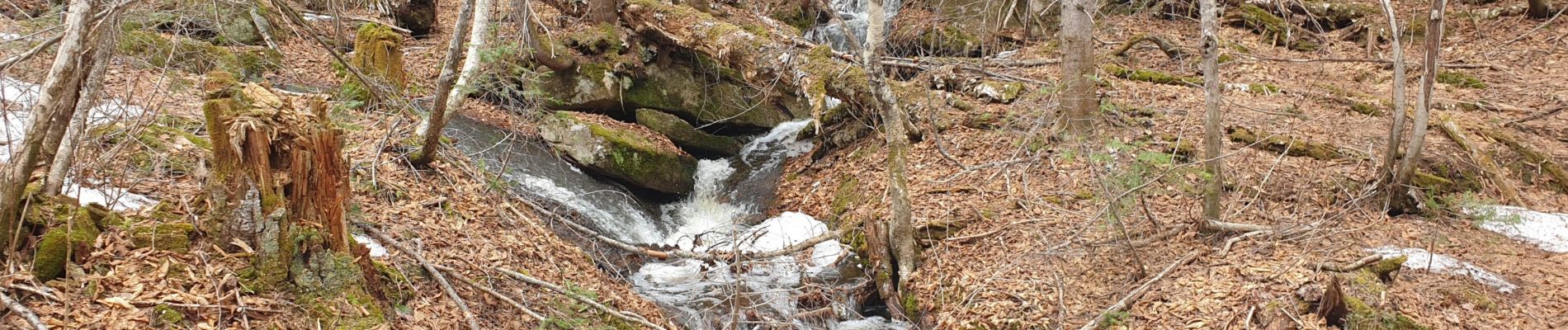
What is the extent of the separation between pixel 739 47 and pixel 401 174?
12.9 feet

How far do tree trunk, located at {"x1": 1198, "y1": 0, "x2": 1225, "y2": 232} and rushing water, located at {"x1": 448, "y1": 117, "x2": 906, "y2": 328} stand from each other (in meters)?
2.51

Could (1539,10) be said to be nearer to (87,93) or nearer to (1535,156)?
(1535,156)

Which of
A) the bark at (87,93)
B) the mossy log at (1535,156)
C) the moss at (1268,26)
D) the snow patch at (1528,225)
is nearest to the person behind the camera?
the bark at (87,93)

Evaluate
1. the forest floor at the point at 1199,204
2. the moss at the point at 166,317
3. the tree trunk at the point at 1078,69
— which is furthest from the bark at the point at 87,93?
the tree trunk at the point at 1078,69

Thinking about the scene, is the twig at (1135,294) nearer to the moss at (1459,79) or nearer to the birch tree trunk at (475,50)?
the birch tree trunk at (475,50)

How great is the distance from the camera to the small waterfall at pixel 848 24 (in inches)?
536

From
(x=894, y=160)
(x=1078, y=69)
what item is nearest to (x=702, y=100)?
(x=1078, y=69)

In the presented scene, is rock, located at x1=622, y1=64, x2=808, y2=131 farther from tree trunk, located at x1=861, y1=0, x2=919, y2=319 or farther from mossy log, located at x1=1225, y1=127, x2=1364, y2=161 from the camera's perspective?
mossy log, located at x1=1225, y1=127, x2=1364, y2=161

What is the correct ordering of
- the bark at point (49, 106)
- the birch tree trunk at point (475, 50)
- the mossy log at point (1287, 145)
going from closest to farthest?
the bark at point (49, 106) < the birch tree trunk at point (475, 50) < the mossy log at point (1287, 145)

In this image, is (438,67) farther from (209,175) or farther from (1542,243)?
(1542,243)

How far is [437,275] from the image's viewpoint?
5.33 m

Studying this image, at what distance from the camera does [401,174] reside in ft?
23.4

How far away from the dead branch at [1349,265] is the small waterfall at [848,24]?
324 inches

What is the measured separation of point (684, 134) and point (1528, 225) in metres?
8.40
